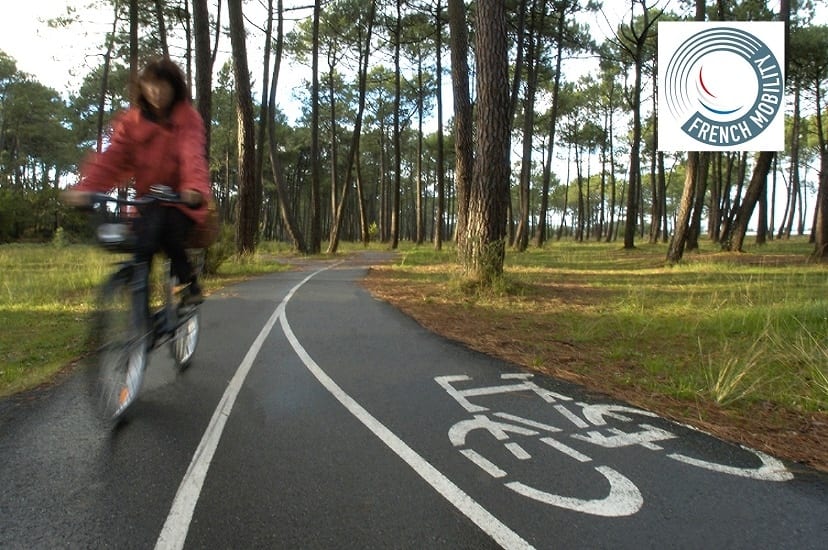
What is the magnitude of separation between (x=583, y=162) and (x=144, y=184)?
5512cm

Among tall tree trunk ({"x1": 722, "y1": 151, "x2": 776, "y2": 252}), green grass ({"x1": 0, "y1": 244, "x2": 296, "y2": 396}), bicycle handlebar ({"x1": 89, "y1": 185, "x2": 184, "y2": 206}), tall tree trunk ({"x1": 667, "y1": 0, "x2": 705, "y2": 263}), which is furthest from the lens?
tall tree trunk ({"x1": 722, "y1": 151, "x2": 776, "y2": 252})

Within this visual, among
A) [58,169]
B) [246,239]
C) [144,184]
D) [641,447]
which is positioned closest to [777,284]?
[641,447]

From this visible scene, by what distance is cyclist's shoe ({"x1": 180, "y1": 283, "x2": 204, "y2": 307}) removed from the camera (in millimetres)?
4438

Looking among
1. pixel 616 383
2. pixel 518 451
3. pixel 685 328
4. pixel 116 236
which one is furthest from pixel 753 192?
pixel 116 236

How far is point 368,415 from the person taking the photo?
4035 mm

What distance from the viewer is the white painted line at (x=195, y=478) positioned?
96.4 inches

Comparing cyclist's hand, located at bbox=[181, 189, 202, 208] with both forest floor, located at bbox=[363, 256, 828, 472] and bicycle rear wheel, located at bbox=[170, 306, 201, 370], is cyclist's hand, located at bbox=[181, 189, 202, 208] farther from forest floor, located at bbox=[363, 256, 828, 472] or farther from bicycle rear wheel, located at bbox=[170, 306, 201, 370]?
forest floor, located at bbox=[363, 256, 828, 472]

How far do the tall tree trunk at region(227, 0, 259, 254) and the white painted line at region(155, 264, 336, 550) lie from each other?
1205cm

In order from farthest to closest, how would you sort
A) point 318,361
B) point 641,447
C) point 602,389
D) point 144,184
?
point 318,361
point 602,389
point 144,184
point 641,447

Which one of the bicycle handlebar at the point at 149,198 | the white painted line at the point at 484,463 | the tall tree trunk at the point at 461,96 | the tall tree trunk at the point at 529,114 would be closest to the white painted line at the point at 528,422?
the white painted line at the point at 484,463

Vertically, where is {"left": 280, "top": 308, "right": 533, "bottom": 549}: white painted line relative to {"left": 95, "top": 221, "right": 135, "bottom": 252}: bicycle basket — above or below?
below

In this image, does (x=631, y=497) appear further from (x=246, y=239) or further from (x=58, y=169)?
(x=58, y=169)

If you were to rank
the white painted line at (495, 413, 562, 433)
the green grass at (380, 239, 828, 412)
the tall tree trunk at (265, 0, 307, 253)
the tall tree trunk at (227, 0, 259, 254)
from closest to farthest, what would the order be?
the white painted line at (495, 413, 562, 433), the green grass at (380, 239, 828, 412), the tall tree trunk at (227, 0, 259, 254), the tall tree trunk at (265, 0, 307, 253)

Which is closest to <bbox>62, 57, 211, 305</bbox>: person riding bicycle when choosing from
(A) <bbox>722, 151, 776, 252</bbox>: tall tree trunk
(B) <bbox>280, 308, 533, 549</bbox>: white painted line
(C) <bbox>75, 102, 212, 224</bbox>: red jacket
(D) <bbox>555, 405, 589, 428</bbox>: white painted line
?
(C) <bbox>75, 102, 212, 224</bbox>: red jacket
